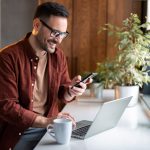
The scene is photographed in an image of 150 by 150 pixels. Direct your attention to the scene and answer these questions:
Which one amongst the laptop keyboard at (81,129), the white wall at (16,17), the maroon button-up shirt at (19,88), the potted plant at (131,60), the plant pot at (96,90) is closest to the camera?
the laptop keyboard at (81,129)

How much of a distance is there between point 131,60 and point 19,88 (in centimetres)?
75

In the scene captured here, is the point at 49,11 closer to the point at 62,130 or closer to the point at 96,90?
the point at 62,130

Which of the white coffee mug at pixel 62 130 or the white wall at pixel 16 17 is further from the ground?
the white wall at pixel 16 17

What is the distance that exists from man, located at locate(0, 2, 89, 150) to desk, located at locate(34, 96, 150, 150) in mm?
156

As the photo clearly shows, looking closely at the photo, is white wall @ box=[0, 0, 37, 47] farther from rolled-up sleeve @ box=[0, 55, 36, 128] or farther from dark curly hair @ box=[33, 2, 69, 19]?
rolled-up sleeve @ box=[0, 55, 36, 128]

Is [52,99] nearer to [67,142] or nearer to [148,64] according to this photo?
[67,142]

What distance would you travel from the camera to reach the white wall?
11.6 feet

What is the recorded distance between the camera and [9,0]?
356 cm

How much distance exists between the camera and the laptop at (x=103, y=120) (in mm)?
1480

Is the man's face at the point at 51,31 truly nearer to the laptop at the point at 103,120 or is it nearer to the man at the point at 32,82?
the man at the point at 32,82

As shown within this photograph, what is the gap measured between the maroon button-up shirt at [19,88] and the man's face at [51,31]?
103 mm

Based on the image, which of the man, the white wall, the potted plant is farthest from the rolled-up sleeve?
the white wall

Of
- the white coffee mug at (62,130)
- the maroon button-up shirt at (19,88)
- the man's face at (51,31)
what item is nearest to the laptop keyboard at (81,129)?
the white coffee mug at (62,130)

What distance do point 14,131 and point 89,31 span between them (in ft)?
5.01
